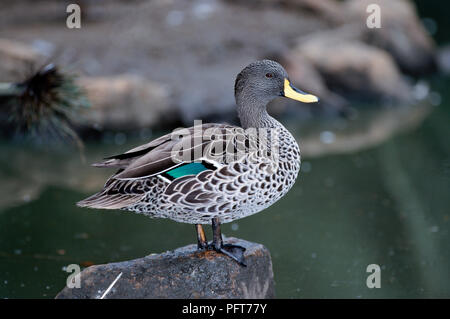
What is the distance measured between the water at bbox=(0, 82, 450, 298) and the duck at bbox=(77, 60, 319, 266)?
1.05 m

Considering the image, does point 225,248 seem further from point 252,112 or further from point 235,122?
point 235,122

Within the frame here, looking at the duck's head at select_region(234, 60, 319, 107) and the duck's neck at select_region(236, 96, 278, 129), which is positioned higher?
the duck's head at select_region(234, 60, 319, 107)

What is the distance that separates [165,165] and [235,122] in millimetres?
4887

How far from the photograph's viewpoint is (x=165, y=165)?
3.09 meters

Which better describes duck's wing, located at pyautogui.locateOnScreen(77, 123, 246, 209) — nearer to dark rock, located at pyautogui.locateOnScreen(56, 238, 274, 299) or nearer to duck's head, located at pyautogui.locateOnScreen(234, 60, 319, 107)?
duck's head, located at pyautogui.locateOnScreen(234, 60, 319, 107)

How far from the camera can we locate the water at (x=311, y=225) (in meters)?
4.13

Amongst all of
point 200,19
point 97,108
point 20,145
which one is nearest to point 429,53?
point 200,19

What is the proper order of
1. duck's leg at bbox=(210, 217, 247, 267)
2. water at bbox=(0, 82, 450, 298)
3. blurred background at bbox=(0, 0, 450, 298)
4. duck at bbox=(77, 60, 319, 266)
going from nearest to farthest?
duck at bbox=(77, 60, 319, 266), duck's leg at bbox=(210, 217, 247, 267), water at bbox=(0, 82, 450, 298), blurred background at bbox=(0, 0, 450, 298)

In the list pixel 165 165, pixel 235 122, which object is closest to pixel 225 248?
pixel 165 165

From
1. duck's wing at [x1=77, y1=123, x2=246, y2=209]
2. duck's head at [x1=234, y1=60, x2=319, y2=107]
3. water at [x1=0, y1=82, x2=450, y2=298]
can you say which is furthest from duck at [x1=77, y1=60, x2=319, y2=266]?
water at [x1=0, y1=82, x2=450, y2=298]

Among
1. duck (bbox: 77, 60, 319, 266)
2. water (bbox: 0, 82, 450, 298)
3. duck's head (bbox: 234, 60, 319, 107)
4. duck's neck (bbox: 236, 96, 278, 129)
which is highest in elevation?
duck's head (bbox: 234, 60, 319, 107)

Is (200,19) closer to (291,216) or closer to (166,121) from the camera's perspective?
(166,121)

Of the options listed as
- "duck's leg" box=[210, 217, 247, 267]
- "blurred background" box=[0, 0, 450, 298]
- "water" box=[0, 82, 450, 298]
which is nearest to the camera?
"duck's leg" box=[210, 217, 247, 267]

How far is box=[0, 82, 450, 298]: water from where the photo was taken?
4.13 m
